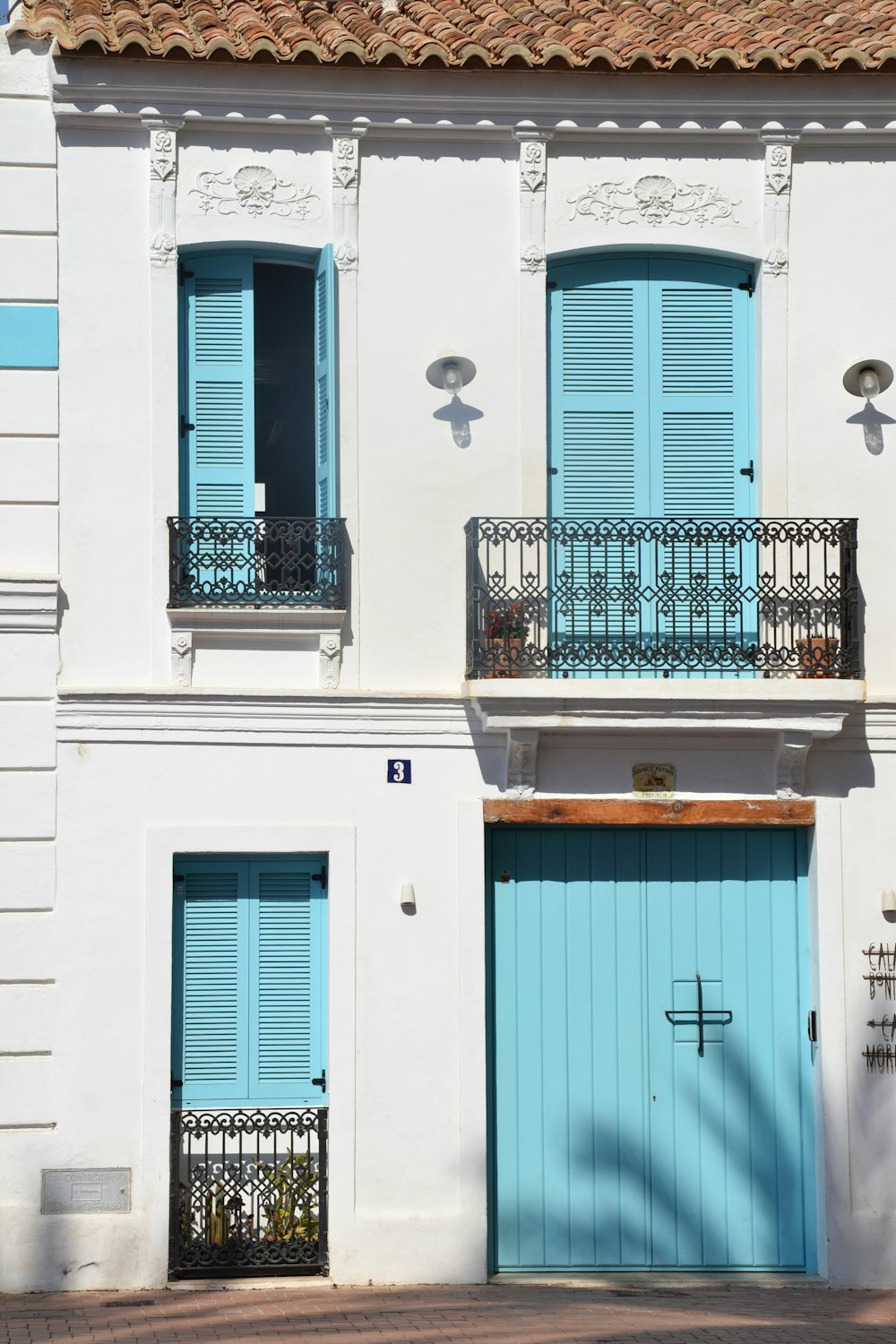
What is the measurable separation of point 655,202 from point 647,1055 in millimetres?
5782

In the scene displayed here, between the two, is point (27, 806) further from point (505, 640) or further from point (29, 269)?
point (29, 269)

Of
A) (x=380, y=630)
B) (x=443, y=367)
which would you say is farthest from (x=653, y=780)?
(x=443, y=367)

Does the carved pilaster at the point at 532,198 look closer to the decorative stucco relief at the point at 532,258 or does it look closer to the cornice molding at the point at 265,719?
the decorative stucco relief at the point at 532,258

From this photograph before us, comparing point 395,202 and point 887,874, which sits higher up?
point 395,202

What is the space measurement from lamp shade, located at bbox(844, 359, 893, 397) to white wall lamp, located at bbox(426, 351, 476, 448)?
256cm

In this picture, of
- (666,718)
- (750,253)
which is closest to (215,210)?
(750,253)

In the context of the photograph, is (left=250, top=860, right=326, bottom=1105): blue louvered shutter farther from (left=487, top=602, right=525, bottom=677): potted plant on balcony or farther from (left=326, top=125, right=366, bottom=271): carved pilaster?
(left=326, top=125, right=366, bottom=271): carved pilaster

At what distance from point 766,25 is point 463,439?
3812mm

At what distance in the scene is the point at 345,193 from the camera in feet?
39.9

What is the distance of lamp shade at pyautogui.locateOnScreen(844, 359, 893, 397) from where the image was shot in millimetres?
12250

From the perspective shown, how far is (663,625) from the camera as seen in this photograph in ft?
40.0

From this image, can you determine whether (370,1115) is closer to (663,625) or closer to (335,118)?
(663,625)

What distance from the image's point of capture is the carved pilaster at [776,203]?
40.6ft

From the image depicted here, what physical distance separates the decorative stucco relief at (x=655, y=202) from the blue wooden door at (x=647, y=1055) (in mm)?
4181
